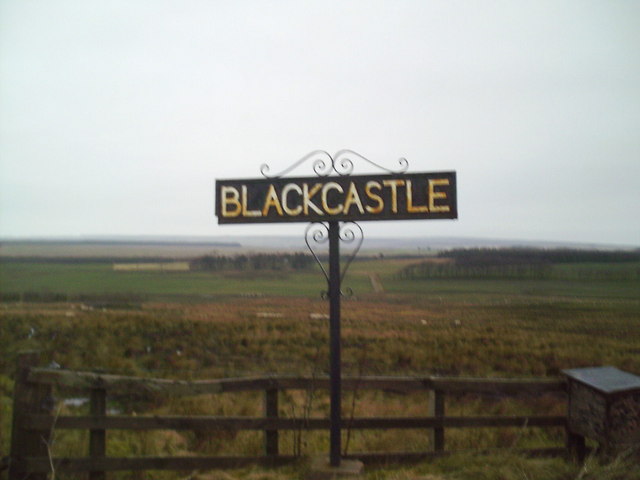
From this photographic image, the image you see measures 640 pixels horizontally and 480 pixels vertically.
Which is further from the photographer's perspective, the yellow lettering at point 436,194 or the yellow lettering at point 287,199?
the yellow lettering at point 287,199

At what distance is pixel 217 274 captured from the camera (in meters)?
7.79

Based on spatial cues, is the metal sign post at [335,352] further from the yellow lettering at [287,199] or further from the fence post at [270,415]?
the fence post at [270,415]

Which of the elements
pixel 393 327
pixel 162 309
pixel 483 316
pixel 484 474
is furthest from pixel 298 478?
pixel 162 309

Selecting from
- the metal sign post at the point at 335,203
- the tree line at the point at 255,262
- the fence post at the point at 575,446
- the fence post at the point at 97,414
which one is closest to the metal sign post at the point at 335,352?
the metal sign post at the point at 335,203

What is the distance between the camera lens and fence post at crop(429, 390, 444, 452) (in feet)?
13.9

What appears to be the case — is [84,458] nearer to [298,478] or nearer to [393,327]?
[298,478]

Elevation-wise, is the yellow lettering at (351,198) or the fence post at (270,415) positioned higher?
the yellow lettering at (351,198)

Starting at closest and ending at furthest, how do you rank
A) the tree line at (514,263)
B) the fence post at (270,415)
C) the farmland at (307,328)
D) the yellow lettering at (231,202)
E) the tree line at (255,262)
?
1. the yellow lettering at (231,202)
2. the fence post at (270,415)
3. the farmland at (307,328)
4. the tree line at (514,263)
5. the tree line at (255,262)

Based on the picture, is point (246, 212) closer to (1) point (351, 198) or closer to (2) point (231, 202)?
(2) point (231, 202)

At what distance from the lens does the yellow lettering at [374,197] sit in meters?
3.80

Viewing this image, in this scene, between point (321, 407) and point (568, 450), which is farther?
point (321, 407)

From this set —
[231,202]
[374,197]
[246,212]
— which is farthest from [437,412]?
[231,202]

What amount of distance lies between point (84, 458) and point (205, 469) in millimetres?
996

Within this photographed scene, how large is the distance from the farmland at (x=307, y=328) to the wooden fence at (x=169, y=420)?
0.86 m
